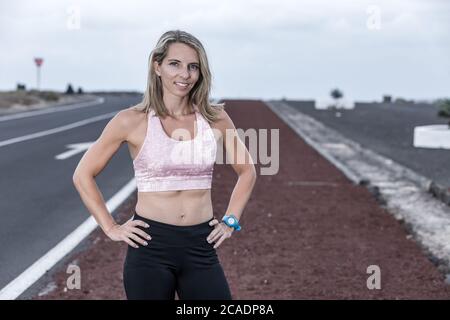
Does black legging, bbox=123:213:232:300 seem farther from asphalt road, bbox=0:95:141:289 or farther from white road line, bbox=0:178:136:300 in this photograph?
asphalt road, bbox=0:95:141:289

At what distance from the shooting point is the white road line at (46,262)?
21.3 feet

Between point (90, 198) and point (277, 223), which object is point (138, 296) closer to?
point (90, 198)

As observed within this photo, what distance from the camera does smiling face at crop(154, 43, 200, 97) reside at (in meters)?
3.27

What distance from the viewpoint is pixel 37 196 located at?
455 inches

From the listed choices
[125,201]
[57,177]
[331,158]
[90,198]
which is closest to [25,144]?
[57,177]

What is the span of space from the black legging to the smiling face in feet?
1.98

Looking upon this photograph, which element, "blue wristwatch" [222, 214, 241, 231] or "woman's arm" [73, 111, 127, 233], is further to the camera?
"blue wristwatch" [222, 214, 241, 231]

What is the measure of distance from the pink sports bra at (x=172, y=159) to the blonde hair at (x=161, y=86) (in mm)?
46

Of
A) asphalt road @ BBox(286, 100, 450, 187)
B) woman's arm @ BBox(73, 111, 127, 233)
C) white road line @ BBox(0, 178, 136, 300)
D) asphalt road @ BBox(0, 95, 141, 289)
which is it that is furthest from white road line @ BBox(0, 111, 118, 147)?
woman's arm @ BBox(73, 111, 127, 233)

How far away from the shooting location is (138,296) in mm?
3299

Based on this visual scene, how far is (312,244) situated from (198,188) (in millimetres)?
5400

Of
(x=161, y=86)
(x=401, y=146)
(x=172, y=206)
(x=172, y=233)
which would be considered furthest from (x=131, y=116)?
(x=401, y=146)

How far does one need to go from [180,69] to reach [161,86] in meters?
0.16

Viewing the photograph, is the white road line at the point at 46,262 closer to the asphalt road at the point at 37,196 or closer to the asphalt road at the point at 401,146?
the asphalt road at the point at 37,196
